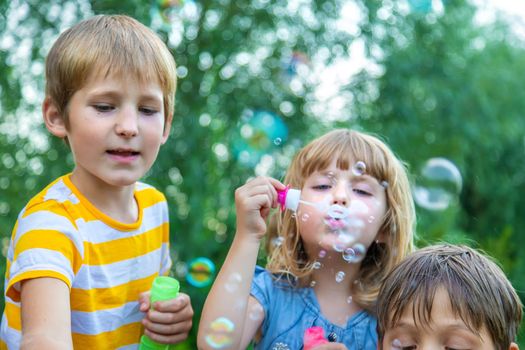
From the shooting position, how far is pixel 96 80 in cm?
217

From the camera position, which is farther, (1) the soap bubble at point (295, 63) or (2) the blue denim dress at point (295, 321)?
(1) the soap bubble at point (295, 63)

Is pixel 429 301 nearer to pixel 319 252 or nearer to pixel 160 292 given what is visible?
pixel 319 252

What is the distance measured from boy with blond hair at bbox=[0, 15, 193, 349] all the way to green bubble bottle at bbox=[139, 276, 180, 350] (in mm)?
19

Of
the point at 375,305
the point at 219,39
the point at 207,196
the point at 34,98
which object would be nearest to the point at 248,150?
the point at 207,196

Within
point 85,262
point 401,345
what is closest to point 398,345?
point 401,345

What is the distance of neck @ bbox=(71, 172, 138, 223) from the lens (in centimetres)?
227

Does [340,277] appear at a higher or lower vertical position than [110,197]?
lower

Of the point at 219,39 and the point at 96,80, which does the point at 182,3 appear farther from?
the point at 96,80

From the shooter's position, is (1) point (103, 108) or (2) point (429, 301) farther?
(1) point (103, 108)

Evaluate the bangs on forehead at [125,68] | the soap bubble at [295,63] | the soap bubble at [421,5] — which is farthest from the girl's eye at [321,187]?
the soap bubble at [421,5]

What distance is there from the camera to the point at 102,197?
229 centimetres

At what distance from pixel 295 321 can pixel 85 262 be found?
0.69 m

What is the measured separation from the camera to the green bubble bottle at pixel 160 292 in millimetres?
2188

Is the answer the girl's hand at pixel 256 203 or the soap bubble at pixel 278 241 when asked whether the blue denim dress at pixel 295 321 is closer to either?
the soap bubble at pixel 278 241
